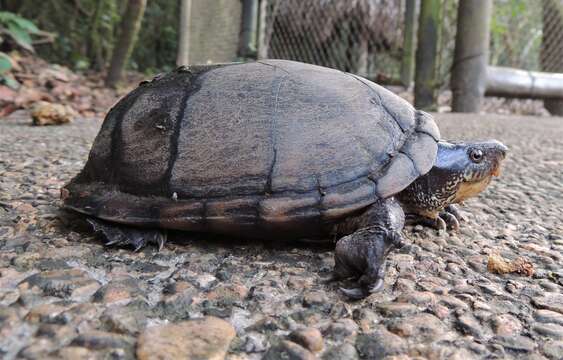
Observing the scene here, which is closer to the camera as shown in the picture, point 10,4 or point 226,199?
point 226,199

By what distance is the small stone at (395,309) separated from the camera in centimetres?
121

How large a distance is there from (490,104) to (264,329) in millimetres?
5664

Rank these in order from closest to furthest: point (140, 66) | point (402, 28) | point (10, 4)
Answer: point (402, 28)
point (10, 4)
point (140, 66)

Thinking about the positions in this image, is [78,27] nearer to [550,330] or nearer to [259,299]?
[259,299]

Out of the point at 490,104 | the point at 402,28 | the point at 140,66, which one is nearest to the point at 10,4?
the point at 140,66

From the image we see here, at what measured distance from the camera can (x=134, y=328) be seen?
107cm

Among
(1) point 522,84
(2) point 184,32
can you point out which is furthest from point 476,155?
(2) point 184,32

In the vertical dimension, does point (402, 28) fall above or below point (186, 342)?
above

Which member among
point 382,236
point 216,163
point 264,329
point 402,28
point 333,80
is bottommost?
point 264,329

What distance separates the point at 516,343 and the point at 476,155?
713 millimetres

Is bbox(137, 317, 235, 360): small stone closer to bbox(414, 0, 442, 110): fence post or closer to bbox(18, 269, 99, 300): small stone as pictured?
bbox(18, 269, 99, 300): small stone

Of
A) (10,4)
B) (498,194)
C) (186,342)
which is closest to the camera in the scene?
(186,342)

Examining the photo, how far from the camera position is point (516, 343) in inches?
43.5

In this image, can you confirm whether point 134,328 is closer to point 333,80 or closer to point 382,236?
point 382,236
